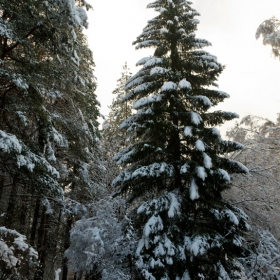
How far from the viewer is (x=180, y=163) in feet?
31.4

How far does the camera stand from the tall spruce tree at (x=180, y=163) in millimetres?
7902

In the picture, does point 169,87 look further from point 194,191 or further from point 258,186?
point 258,186

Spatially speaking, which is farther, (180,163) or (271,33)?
(271,33)

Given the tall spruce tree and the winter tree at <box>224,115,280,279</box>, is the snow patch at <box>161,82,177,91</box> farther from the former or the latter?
→ the winter tree at <box>224,115,280,279</box>

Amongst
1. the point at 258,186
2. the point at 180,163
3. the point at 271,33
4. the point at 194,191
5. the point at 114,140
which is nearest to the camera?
the point at 194,191

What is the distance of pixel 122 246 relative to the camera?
9.55 m

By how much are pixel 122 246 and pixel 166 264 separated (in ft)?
7.17

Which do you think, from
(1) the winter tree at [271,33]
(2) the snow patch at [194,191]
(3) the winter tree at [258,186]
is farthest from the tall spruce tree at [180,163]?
(1) the winter tree at [271,33]

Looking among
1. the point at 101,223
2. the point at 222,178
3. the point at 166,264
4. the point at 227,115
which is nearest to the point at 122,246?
the point at 101,223

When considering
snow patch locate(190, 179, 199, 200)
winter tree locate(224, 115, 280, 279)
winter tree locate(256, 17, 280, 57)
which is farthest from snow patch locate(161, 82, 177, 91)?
winter tree locate(256, 17, 280, 57)

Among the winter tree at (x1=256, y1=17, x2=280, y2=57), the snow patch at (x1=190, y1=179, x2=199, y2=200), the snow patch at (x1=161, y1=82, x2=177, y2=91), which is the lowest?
the snow patch at (x1=190, y1=179, x2=199, y2=200)

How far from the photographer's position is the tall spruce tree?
25.9 ft

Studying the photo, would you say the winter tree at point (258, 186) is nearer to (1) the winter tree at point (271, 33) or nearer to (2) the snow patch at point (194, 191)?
(2) the snow patch at point (194, 191)

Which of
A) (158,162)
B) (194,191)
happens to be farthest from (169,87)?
(194,191)
